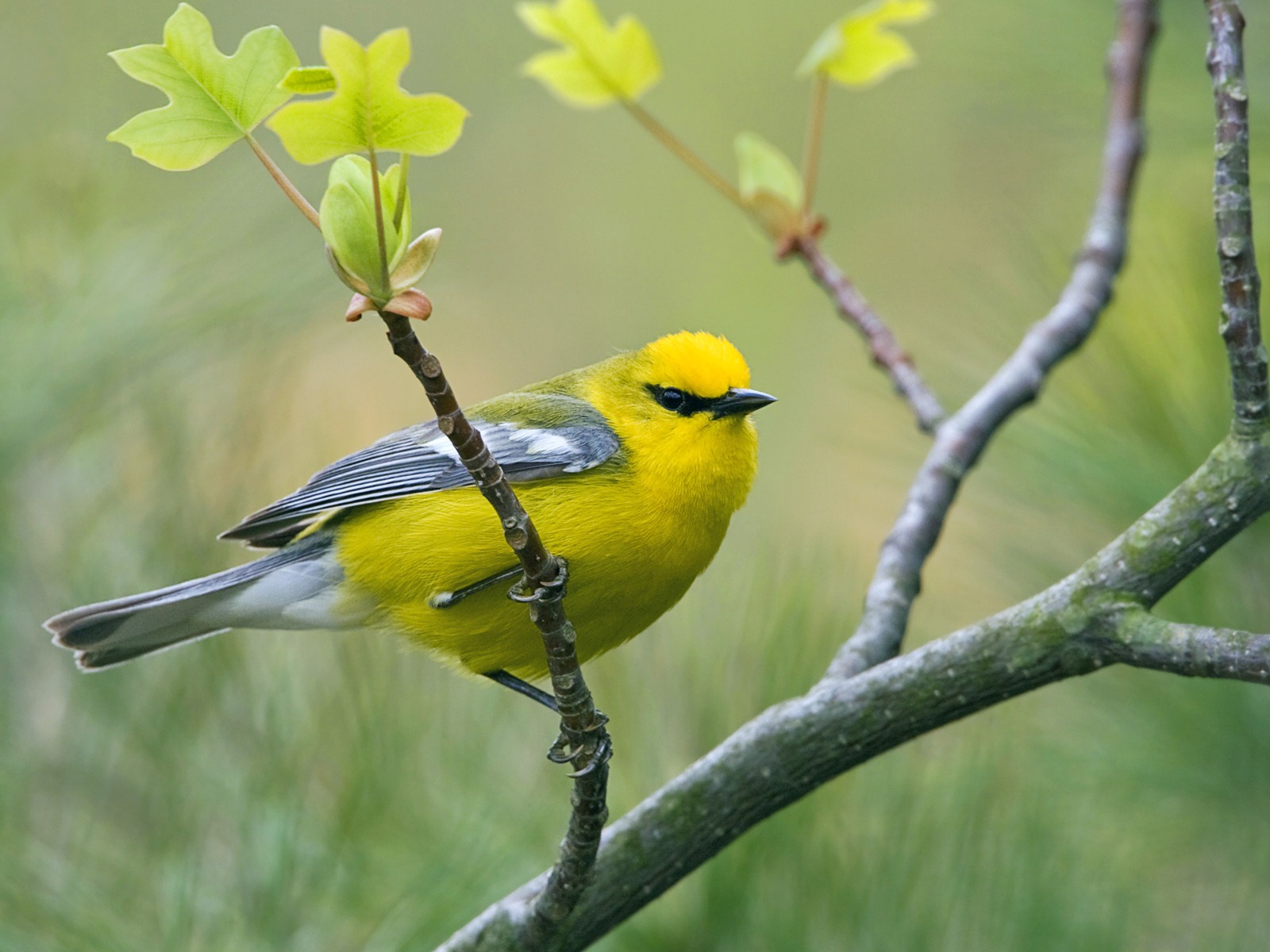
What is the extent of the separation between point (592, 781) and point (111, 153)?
5.23 ft

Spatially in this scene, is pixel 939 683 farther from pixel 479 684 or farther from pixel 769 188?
pixel 769 188

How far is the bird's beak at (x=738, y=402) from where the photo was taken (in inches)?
93.2

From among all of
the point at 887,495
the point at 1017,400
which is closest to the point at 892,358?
the point at 1017,400

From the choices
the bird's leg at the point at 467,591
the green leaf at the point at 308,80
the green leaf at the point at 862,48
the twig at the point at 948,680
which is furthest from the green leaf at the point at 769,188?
the green leaf at the point at 308,80

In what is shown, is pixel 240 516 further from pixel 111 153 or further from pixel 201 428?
pixel 111 153

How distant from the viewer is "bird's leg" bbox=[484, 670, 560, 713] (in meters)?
2.21

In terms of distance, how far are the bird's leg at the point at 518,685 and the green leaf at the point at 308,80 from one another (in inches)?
51.9

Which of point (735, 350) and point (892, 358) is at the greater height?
point (735, 350)

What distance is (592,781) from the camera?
1414 mm

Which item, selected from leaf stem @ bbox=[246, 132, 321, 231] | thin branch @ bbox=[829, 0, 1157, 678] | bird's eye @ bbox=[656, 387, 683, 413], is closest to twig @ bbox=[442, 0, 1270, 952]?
thin branch @ bbox=[829, 0, 1157, 678]

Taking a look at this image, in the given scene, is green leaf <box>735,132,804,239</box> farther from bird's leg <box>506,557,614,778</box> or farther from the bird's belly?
bird's leg <box>506,557,614,778</box>

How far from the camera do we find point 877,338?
2.45 m

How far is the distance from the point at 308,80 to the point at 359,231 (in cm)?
15

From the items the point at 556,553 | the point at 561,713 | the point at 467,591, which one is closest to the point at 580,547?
the point at 556,553
